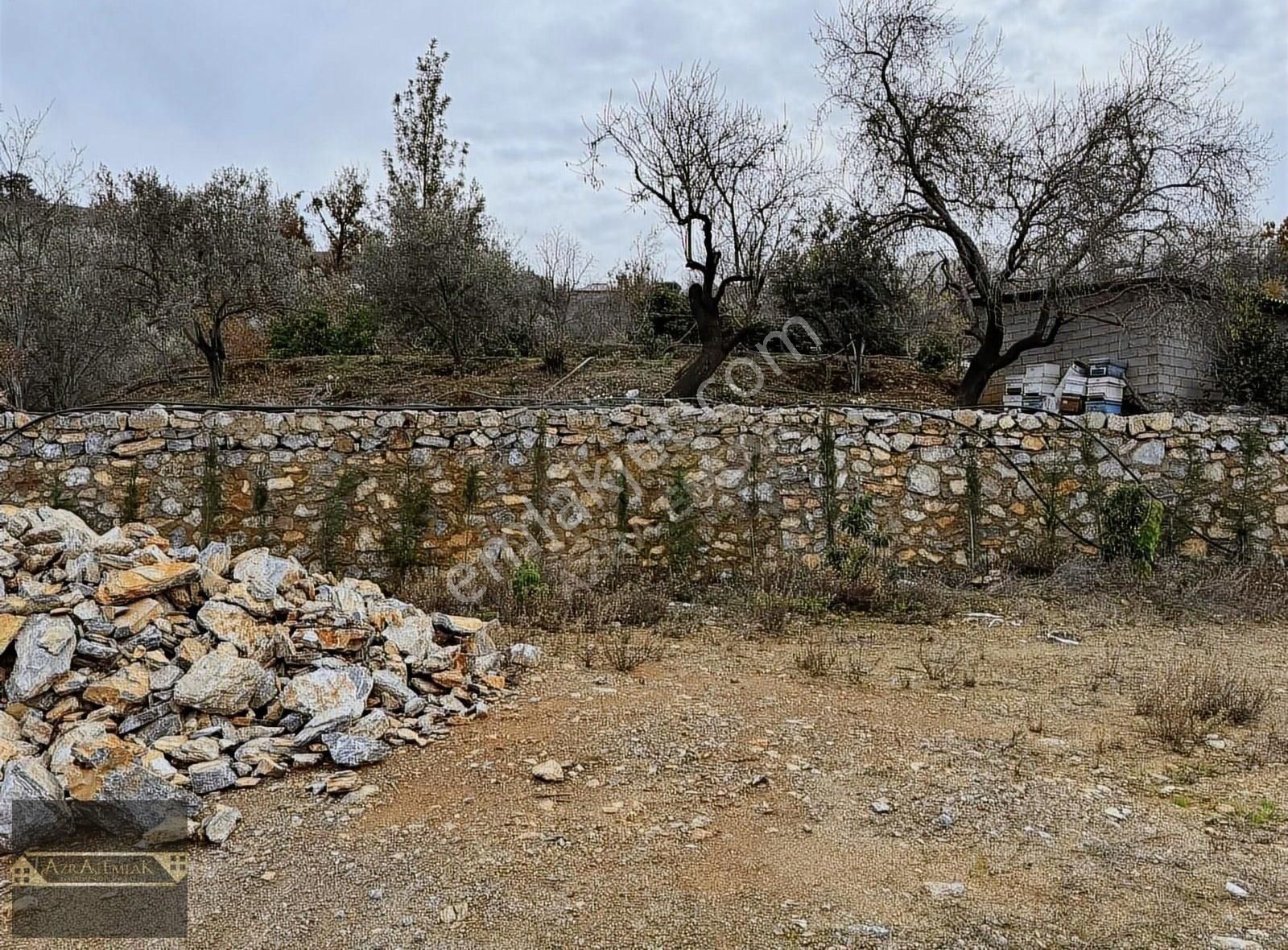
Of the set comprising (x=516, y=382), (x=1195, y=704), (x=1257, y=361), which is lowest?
(x=1195, y=704)

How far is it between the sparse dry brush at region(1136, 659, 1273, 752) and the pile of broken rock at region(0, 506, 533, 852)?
345cm

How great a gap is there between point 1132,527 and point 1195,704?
12.1 ft

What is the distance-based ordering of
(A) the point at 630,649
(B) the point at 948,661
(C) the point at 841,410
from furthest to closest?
(C) the point at 841,410, (A) the point at 630,649, (B) the point at 948,661

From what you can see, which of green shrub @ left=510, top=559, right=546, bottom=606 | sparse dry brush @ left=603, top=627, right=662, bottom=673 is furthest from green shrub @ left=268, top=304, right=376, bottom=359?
sparse dry brush @ left=603, top=627, right=662, bottom=673

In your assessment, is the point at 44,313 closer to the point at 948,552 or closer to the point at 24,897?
the point at 24,897

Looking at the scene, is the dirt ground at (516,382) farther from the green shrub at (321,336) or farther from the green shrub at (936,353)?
the green shrub at (321,336)

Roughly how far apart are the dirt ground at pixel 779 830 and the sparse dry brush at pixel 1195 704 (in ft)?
0.29

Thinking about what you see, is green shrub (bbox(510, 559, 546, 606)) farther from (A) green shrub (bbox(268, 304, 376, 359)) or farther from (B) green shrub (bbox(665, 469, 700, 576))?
(A) green shrub (bbox(268, 304, 376, 359))

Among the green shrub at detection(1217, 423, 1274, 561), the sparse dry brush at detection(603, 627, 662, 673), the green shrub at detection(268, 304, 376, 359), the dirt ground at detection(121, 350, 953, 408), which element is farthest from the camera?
the green shrub at detection(268, 304, 376, 359)

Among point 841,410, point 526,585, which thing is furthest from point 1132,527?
point 526,585

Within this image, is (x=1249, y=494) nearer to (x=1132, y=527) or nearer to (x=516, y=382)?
(x=1132, y=527)

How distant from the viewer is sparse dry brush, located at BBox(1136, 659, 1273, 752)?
13.7ft

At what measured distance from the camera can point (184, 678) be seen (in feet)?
13.0

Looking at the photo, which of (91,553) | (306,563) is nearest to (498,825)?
(91,553)
